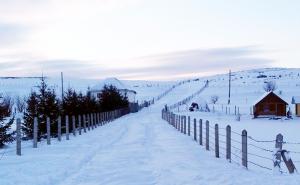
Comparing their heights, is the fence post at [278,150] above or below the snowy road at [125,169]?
above

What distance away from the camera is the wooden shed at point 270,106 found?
252 ft

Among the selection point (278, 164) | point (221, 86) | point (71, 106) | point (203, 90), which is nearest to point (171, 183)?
point (278, 164)

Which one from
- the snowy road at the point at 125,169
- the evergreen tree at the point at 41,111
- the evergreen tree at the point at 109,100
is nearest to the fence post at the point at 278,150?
the snowy road at the point at 125,169

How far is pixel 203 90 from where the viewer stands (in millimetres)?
156250

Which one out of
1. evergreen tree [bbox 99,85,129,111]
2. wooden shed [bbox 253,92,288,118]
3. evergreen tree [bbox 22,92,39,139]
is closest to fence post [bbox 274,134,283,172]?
evergreen tree [bbox 22,92,39,139]

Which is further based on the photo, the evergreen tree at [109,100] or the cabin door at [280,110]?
the cabin door at [280,110]

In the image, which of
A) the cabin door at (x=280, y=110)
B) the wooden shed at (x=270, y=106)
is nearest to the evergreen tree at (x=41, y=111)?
the wooden shed at (x=270, y=106)

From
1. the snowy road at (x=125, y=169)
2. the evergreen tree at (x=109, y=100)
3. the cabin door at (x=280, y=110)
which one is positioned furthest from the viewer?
the cabin door at (x=280, y=110)

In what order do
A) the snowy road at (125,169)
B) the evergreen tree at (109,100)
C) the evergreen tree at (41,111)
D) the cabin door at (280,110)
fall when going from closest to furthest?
the snowy road at (125,169)
the evergreen tree at (41,111)
the evergreen tree at (109,100)
the cabin door at (280,110)

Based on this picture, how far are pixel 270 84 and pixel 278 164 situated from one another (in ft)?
434

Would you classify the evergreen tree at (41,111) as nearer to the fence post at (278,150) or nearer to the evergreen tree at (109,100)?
the fence post at (278,150)

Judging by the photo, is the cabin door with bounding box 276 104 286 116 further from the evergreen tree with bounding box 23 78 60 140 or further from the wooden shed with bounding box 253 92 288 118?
the evergreen tree with bounding box 23 78 60 140

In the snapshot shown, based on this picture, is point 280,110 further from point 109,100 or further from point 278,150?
point 278,150

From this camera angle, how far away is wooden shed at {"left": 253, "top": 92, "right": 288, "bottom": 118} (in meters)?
76.7
